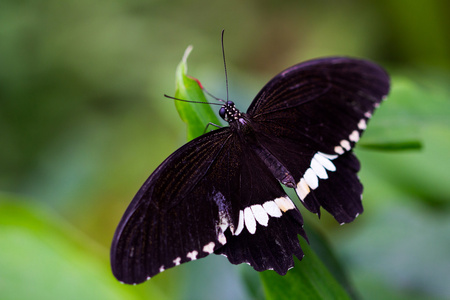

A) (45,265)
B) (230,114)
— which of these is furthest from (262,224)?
(45,265)

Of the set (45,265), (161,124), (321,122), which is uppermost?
(161,124)

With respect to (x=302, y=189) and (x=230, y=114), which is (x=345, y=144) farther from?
(x=230, y=114)

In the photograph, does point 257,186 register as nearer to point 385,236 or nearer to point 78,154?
point 385,236

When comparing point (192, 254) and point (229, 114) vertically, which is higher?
point (229, 114)

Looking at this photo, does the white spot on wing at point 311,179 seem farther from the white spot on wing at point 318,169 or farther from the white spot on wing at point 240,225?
the white spot on wing at point 240,225

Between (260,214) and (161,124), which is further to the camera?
(161,124)

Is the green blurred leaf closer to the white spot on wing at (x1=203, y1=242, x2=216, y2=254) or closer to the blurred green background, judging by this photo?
the blurred green background

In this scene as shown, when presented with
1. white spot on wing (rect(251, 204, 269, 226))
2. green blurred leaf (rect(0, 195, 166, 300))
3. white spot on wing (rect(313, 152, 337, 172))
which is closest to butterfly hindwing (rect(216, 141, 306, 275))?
white spot on wing (rect(251, 204, 269, 226))

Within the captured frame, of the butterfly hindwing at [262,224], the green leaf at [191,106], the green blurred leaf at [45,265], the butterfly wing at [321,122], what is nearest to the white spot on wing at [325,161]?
the butterfly wing at [321,122]
